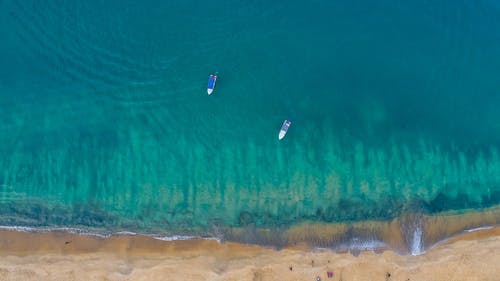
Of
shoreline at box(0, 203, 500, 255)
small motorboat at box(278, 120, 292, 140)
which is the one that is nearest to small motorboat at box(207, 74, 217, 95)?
small motorboat at box(278, 120, 292, 140)

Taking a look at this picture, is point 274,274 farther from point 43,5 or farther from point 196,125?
point 43,5

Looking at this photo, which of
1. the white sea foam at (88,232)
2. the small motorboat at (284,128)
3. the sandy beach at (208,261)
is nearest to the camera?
the sandy beach at (208,261)

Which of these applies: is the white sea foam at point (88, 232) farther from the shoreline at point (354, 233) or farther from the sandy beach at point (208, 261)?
the sandy beach at point (208, 261)

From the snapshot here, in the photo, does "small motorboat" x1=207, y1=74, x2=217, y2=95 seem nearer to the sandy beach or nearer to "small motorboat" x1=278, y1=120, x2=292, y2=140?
"small motorboat" x1=278, y1=120, x2=292, y2=140

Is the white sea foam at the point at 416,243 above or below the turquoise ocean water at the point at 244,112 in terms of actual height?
below

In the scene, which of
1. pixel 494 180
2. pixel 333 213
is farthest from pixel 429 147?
pixel 333 213

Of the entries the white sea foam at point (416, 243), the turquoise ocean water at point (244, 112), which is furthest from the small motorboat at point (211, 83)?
the white sea foam at point (416, 243)
